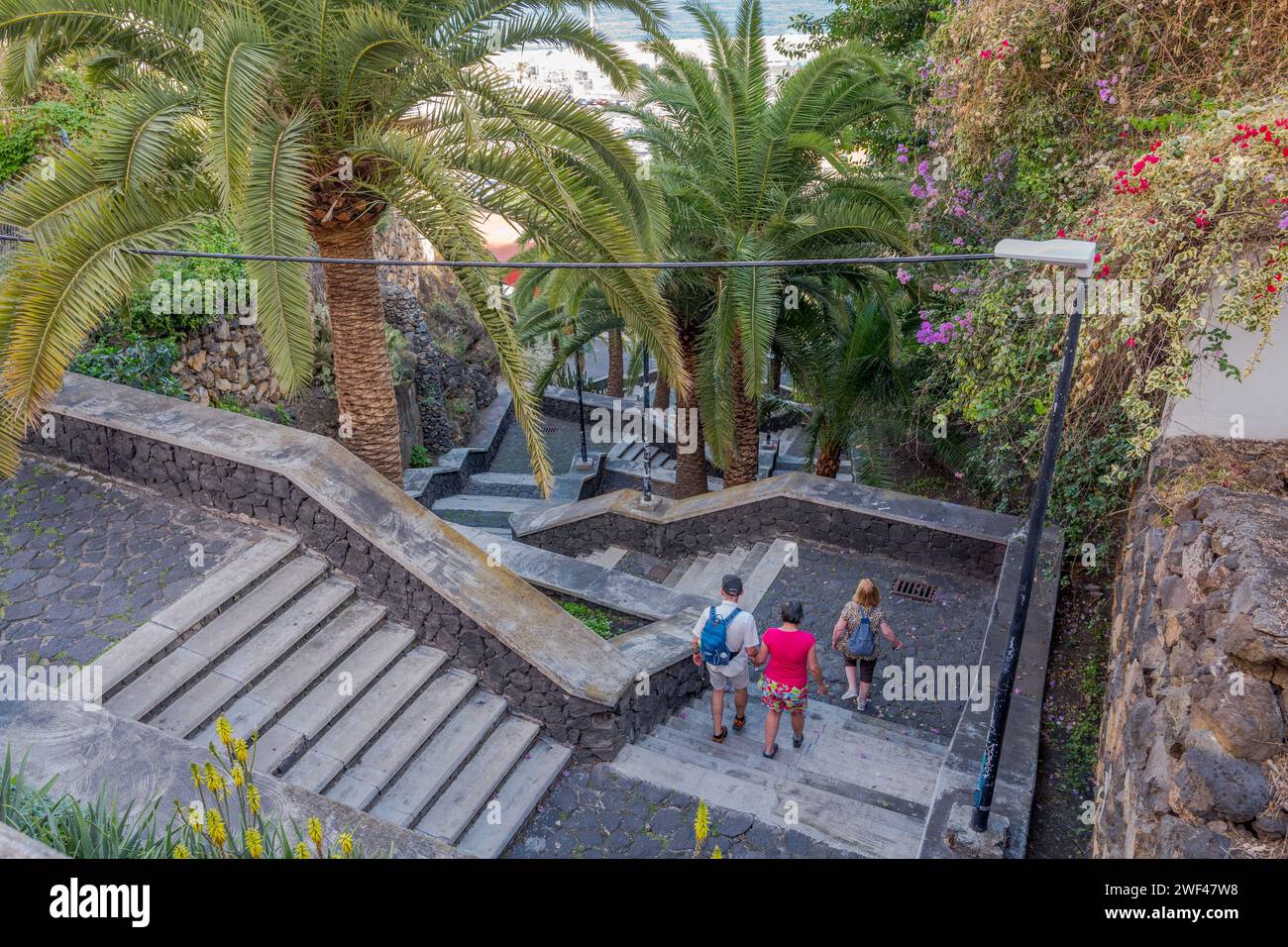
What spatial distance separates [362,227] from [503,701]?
3972 mm

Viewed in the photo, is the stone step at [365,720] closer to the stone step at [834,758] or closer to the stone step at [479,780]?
the stone step at [479,780]

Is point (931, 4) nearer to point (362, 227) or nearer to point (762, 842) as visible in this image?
point (362, 227)

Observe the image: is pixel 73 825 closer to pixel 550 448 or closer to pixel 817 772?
pixel 817 772

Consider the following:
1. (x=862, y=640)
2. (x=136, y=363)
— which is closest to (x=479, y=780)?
(x=862, y=640)

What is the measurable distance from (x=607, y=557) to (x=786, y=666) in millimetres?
5717

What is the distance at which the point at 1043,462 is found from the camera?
5.11 meters

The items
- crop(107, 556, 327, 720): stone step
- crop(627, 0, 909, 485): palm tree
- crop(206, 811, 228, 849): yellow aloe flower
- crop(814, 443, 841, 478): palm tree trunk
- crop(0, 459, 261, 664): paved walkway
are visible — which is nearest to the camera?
crop(206, 811, 228, 849): yellow aloe flower

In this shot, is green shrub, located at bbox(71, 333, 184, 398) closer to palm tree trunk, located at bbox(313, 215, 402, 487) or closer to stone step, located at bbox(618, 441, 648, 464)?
palm tree trunk, located at bbox(313, 215, 402, 487)

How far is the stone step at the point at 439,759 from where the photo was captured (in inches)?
222

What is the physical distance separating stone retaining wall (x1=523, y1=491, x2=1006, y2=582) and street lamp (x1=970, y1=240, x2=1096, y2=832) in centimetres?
390

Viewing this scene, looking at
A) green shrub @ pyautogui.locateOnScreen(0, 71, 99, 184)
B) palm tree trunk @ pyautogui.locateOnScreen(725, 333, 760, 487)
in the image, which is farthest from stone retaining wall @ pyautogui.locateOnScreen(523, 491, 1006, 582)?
green shrub @ pyautogui.locateOnScreen(0, 71, 99, 184)

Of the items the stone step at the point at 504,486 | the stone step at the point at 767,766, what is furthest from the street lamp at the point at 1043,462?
the stone step at the point at 504,486

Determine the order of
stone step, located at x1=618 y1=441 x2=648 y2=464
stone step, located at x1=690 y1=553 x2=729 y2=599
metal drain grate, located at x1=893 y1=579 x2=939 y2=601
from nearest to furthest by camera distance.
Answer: metal drain grate, located at x1=893 y1=579 x2=939 y2=601, stone step, located at x1=690 y1=553 x2=729 y2=599, stone step, located at x1=618 y1=441 x2=648 y2=464

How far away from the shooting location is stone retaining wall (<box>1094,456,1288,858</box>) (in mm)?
3559
